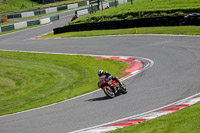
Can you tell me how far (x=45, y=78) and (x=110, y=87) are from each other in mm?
7687

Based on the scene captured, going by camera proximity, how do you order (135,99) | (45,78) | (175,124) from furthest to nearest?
(45,78), (135,99), (175,124)

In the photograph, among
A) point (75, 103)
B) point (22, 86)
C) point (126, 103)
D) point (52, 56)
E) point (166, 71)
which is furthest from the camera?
point (52, 56)

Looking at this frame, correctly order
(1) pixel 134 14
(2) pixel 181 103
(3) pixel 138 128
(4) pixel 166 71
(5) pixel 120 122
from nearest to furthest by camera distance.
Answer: (3) pixel 138 128 < (5) pixel 120 122 < (2) pixel 181 103 < (4) pixel 166 71 < (1) pixel 134 14

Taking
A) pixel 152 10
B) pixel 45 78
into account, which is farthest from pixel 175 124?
pixel 152 10

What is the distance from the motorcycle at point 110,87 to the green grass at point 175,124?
457cm

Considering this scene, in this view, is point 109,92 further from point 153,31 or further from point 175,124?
point 153,31

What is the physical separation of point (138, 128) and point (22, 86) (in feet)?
39.4

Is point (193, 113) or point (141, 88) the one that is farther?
point (141, 88)

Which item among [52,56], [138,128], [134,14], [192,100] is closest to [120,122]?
[138,128]

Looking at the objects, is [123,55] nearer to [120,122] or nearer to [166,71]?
[166,71]

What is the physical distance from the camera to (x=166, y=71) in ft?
56.2

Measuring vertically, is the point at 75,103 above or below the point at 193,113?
below

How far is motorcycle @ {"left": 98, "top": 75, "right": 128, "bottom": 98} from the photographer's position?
548 inches

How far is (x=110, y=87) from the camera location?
14055mm
